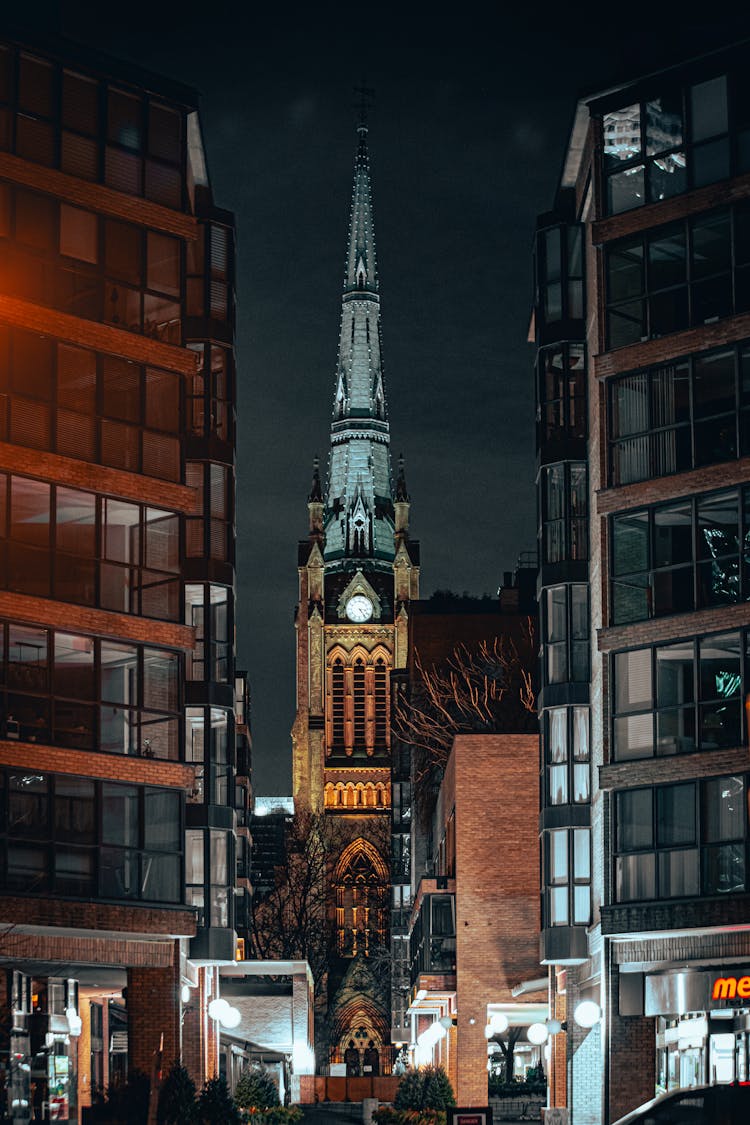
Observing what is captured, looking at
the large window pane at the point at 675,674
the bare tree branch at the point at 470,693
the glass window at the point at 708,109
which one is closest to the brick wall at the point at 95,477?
the large window pane at the point at 675,674

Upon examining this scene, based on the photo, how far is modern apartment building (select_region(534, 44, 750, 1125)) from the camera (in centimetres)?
4412

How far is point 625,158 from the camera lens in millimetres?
48562

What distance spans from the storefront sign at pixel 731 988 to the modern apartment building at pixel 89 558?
38.0ft

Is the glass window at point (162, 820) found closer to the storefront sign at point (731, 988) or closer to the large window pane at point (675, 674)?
the large window pane at point (675, 674)

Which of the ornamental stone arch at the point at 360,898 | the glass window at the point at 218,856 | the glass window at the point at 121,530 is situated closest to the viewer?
the glass window at the point at 121,530

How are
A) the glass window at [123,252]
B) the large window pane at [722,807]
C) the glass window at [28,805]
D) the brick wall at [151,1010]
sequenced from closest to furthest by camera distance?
the glass window at [28,805], the large window pane at [722,807], the brick wall at [151,1010], the glass window at [123,252]

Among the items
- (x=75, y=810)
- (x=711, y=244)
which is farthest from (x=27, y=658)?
(x=711, y=244)

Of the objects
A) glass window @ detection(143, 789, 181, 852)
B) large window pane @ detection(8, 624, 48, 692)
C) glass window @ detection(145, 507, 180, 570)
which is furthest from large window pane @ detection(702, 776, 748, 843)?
large window pane @ detection(8, 624, 48, 692)

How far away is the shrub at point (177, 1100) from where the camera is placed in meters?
40.8

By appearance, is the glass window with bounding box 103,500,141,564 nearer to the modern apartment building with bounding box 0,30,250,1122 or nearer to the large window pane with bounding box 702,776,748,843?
the modern apartment building with bounding box 0,30,250,1122

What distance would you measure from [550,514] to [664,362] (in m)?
7.06

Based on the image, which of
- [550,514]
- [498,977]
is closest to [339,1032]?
[498,977]

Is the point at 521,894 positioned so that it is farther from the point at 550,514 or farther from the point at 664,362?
the point at 664,362

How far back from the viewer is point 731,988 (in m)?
42.7
